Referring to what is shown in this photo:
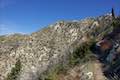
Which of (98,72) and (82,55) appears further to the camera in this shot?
(82,55)

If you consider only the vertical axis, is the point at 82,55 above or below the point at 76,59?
above

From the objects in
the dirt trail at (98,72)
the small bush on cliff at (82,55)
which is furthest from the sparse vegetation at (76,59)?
the dirt trail at (98,72)

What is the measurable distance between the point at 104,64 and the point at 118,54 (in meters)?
3.68

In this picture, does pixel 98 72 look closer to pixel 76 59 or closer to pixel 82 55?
pixel 82 55

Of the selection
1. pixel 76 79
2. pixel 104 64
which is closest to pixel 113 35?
pixel 104 64

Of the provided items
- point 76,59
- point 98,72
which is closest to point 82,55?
point 76,59

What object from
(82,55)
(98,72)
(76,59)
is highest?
(82,55)

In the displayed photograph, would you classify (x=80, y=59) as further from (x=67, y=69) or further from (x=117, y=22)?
(x=117, y=22)

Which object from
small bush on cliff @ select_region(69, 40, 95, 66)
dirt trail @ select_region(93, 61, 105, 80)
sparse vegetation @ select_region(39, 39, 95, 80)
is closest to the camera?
dirt trail @ select_region(93, 61, 105, 80)

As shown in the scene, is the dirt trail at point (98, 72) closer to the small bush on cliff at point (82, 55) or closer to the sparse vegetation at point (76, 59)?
the sparse vegetation at point (76, 59)

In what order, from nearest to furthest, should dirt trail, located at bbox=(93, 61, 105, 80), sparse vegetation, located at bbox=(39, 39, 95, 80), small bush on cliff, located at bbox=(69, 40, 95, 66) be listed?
dirt trail, located at bbox=(93, 61, 105, 80) → sparse vegetation, located at bbox=(39, 39, 95, 80) → small bush on cliff, located at bbox=(69, 40, 95, 66)

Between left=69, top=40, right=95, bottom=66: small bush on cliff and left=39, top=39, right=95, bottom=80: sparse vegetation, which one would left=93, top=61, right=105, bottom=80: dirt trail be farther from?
left=69, top=40, right=95, bottom=66: small bush on cliff

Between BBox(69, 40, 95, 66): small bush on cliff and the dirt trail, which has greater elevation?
BBox(69, 40, 95, 66): small bush on cliff

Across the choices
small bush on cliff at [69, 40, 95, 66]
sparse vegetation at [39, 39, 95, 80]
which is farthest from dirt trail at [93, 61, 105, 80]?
small bush on cliff at [69, 40, 95, 66]
